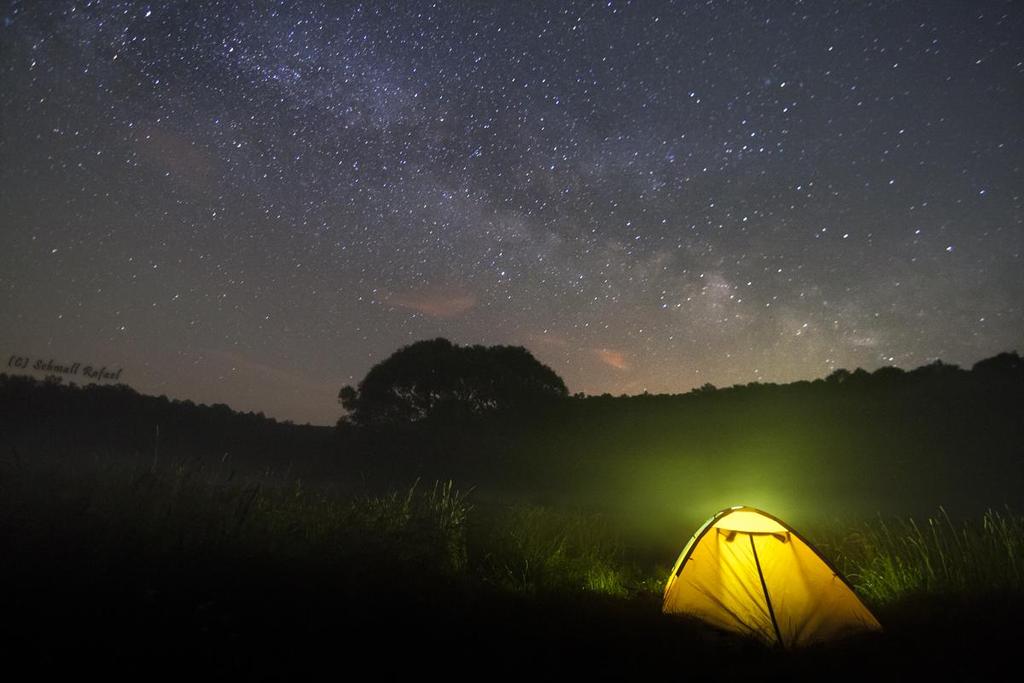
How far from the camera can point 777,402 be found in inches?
1359

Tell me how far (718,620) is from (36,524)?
7.26 m

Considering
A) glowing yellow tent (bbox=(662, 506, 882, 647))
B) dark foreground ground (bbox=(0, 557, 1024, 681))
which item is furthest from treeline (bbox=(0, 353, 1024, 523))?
dark foreground ground (bbox=(0, 557, 1024, 681))

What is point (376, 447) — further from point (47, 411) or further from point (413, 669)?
point (413, 669)

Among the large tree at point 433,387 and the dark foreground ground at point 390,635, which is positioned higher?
the large tree at point 433,387

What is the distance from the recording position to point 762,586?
6.61m

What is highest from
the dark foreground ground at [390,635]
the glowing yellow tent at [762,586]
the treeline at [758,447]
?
the treeline at [758,447]

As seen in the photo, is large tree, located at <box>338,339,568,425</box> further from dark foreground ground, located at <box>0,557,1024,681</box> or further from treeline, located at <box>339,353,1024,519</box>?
dark foreground ground, located at <box>0,557,1024,681</box>

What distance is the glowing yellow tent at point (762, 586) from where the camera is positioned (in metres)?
6.25

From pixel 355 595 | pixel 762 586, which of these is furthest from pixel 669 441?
pixel 355 595

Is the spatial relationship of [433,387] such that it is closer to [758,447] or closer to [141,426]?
[141,426]

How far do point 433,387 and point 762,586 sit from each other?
32185 millimetres

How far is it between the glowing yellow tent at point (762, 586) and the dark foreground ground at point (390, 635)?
0.38 metres

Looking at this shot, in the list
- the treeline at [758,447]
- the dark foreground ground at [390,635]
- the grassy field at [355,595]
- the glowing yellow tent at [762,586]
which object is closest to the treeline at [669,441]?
the treeline at [758,447]

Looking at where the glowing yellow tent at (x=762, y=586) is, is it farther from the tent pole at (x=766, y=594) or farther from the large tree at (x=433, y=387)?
the large tree at (x=433, y=387)
